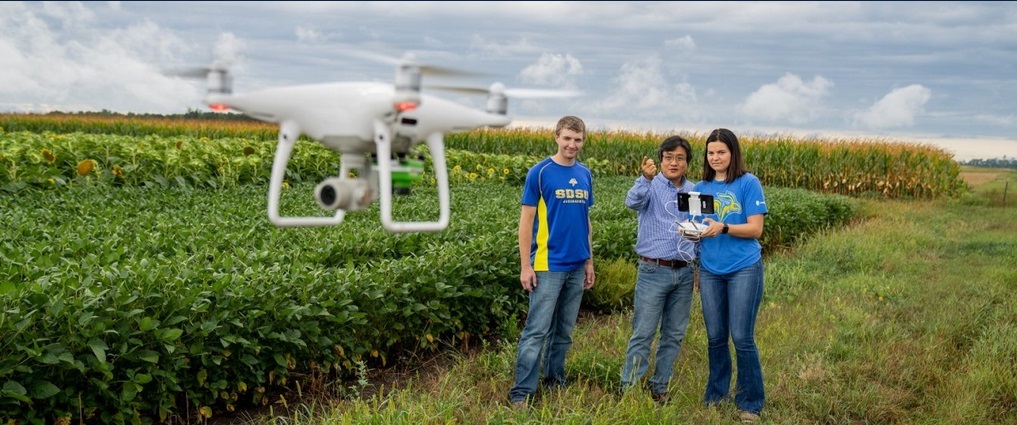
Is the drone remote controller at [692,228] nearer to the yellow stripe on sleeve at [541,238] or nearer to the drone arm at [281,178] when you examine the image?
the yellow stripe on sleeve at [541,238]

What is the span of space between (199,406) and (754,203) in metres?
3.24

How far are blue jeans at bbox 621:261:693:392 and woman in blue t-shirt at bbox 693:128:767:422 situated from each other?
0.93 feet

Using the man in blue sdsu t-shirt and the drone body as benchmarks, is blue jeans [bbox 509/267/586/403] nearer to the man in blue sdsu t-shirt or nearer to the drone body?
the man in blue sdsu t-shirt

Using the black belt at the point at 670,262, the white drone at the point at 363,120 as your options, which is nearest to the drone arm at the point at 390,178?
the white drone at the point at 363,120

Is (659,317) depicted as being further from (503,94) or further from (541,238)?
(503,94)

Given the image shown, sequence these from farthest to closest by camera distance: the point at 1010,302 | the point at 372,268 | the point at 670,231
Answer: the point at 1010,302 < the point at 372,268 < the point at 670,231

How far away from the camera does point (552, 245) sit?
184 inches

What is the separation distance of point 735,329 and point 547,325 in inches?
39.3

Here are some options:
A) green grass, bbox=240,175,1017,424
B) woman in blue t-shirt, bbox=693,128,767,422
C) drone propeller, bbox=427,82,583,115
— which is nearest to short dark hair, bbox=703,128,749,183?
woman in blue t-shirt, bbox=693,128,767,422

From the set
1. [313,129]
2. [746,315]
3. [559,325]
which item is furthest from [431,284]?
[313,129]


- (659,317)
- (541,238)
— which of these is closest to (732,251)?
(659,317)

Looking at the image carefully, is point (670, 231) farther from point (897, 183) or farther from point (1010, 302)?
point (897, 183)

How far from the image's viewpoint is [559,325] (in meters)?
5.12

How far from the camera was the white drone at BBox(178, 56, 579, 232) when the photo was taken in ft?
3.17
